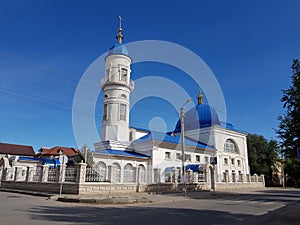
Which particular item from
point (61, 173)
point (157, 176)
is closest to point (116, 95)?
point (157, 176)

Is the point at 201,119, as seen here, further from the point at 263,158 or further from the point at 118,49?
the point at 118,49

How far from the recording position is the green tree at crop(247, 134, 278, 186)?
45656mm

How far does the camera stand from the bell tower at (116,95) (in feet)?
107

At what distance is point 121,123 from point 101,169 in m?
14.8

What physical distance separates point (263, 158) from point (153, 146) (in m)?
25.6

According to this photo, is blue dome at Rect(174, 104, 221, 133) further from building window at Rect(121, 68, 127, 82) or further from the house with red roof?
the house with red roof

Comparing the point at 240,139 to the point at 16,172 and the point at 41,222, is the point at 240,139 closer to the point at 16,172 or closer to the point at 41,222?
the point at 16,172

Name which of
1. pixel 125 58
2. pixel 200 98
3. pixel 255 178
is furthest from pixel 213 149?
pixel 125 58

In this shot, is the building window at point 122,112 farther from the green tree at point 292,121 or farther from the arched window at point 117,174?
the green tree at point 292,121

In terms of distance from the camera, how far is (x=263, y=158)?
46.6 meters

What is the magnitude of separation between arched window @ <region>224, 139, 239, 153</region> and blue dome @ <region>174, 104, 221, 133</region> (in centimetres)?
352

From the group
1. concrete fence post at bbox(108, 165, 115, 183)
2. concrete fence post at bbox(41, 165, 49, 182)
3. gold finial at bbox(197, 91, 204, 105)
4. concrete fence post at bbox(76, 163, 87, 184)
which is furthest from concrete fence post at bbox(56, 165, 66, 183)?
gold finial at bbox(197, 91, 204, 105)

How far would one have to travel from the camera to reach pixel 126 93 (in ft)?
113

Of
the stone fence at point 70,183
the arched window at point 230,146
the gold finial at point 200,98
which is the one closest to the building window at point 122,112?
the stone fence at point 70,183
